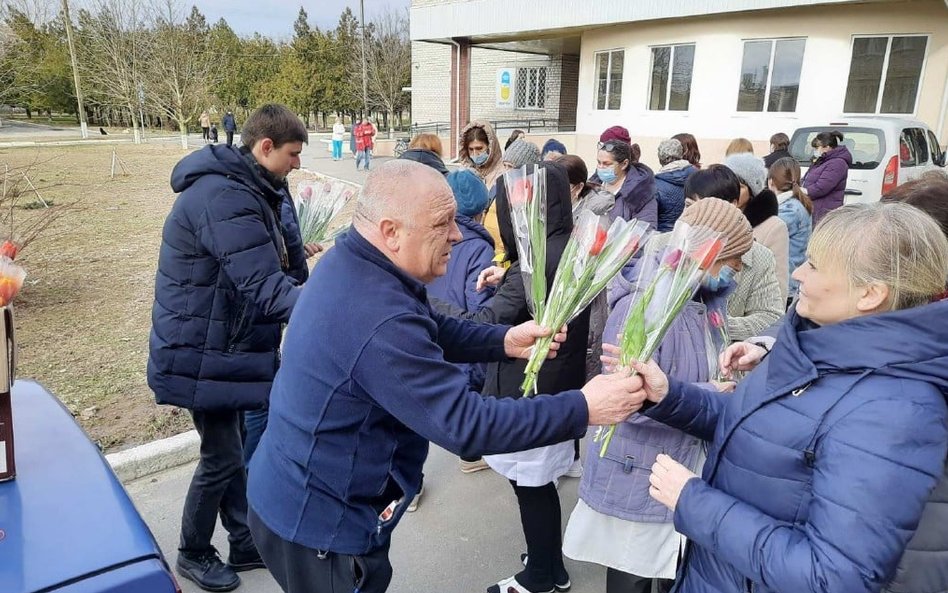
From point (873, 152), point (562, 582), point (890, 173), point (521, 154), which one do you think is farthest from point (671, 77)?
point (562, 582)

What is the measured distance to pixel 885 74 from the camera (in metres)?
14.0

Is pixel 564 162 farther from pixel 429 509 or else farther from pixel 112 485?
pixel 112 485

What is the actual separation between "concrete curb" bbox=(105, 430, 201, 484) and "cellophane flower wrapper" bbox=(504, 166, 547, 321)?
262cm

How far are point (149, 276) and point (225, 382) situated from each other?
619 centimetres

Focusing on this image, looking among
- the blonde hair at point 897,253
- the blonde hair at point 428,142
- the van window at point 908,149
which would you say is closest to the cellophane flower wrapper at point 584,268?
the blonde hair at point 897,253

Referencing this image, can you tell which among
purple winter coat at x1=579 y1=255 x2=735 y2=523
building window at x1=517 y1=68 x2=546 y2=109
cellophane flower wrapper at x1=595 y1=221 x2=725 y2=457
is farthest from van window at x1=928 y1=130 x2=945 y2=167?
building window at x1=517 y1=68 x2=546 y2=109

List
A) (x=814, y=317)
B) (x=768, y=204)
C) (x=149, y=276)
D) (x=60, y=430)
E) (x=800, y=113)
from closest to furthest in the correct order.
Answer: (x=814, y=317) < (x=60, y=430) < (x=768, y=204) < (x=149, y=276) < (x=800, y=113)

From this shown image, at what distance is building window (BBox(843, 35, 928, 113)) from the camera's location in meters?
13.8

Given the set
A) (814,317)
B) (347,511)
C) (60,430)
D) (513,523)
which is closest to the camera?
(814,317)

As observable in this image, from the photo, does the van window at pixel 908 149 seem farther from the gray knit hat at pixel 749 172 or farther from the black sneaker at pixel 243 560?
the black sneaker at pixel 243 560

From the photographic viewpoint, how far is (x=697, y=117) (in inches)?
655

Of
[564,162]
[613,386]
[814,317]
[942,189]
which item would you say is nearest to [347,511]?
[613,386]

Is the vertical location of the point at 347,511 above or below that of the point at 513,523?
above

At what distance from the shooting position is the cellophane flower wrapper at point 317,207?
3.91 meters
